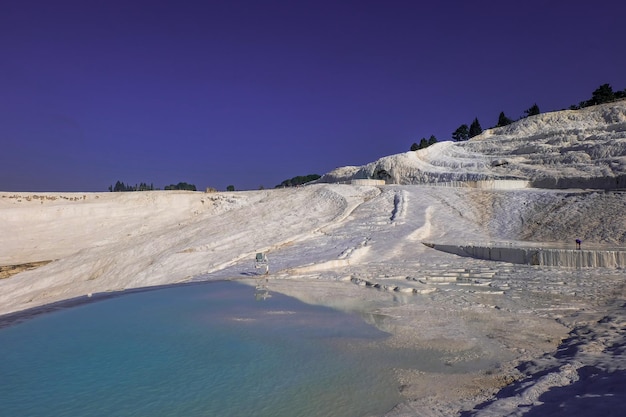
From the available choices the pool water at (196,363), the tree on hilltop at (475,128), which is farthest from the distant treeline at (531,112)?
the pool water at (196,363)

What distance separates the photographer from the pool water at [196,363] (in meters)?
4.22

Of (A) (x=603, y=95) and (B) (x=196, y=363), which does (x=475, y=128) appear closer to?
(A) (x=603, y=95)

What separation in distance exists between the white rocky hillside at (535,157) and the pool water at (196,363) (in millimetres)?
16299

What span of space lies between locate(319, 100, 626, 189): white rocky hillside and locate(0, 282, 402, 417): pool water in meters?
16.3

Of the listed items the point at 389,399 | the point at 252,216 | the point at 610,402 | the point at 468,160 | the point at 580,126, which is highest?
the point at 580,126

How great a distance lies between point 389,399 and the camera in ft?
13.6

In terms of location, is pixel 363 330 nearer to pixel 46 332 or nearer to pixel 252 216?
pixel 46 332

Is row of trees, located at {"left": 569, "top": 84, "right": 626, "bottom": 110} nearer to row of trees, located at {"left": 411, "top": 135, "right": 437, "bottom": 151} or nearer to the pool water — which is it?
row of trees, located at {"left": 411, "top": 135, "right": 437, "bottom": 151}

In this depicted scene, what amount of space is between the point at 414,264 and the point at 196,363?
7.33 metres

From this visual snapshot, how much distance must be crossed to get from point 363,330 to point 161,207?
695 inches

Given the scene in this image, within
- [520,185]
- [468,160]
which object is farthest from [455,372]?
[468,160]

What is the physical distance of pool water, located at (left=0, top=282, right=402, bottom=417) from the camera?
4223 mm

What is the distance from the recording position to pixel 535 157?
2539 cm

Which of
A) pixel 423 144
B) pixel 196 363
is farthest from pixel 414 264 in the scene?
pixel 423 144
